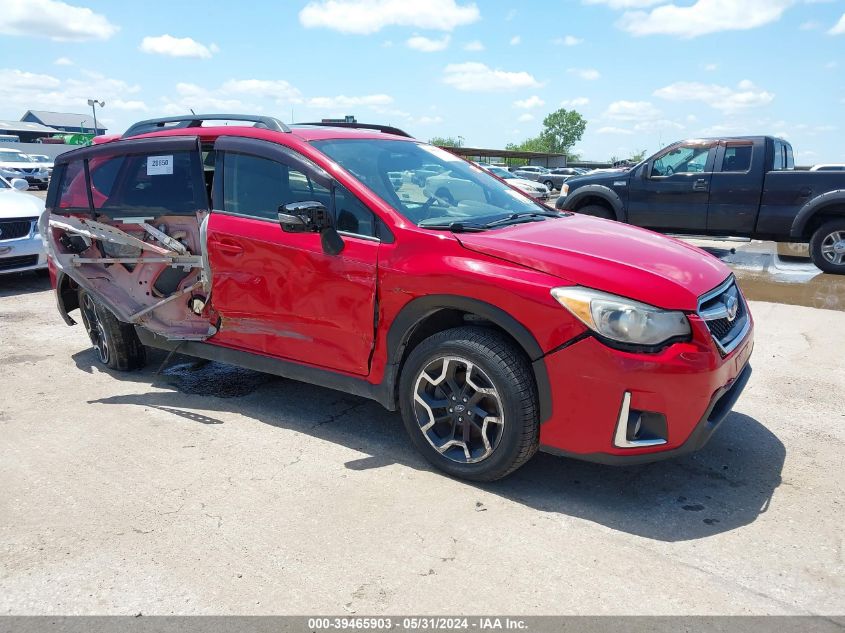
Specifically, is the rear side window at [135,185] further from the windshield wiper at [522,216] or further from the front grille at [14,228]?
the front grille at [14,228]

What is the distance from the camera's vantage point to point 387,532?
2.91 meters

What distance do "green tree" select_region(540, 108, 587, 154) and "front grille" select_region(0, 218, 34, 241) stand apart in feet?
433

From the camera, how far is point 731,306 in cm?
335

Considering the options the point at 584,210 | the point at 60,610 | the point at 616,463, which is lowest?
the point at 60,610

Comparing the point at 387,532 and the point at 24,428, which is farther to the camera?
the point at 24,428

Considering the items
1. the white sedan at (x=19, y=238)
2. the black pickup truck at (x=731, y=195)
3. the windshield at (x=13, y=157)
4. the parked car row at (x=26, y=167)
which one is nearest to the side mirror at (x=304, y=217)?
the white sedan at (x=19, y=238)

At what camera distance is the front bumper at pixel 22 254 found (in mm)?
7953


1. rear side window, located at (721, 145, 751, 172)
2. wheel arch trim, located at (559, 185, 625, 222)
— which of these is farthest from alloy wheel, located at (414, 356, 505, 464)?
rear side window, located at (721, 145, 751, 172)

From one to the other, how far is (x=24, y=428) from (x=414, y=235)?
8.95ft

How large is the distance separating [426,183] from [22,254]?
6.32 m

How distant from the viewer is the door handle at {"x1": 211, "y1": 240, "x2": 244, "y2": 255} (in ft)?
13.0
